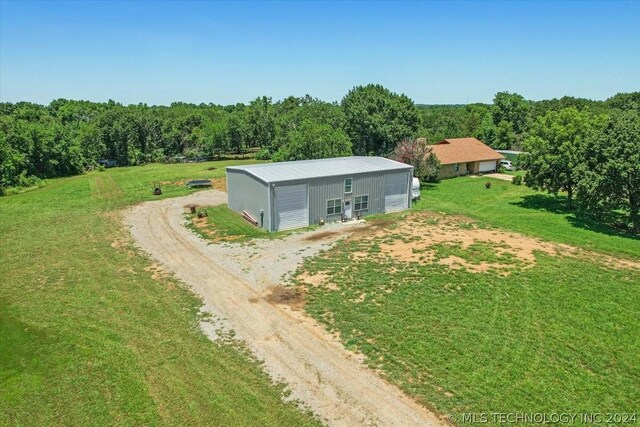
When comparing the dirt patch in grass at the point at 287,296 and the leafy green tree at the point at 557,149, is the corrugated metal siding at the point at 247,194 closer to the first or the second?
the dirt patch in grass at the point at 287,296

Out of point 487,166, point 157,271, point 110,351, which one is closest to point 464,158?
point 487,166

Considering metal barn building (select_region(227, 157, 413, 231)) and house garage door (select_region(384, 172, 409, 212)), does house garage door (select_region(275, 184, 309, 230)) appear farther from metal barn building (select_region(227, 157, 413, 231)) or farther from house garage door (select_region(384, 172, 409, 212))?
house garage door (select_region(384, 172, 409, 212))

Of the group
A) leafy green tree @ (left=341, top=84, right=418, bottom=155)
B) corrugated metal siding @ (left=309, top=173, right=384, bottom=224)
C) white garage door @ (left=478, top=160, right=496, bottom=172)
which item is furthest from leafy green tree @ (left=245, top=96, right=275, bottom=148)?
corrugated metal siding @ (left=309, top=173, right=384, bottom=224)

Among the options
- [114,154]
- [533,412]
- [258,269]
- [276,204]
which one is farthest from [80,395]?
[114,154]

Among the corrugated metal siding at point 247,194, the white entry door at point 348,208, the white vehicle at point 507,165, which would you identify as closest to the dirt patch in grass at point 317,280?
the corrugated metal siding at point 247,194

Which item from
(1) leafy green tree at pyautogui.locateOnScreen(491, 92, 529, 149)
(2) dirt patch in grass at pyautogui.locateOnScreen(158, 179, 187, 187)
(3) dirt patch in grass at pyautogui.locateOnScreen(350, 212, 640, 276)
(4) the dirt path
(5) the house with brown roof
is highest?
(1) leafy green tree at pyautogui.locateOnScreen(491, 92, 529, 149)

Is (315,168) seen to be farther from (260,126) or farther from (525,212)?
(260,126)
